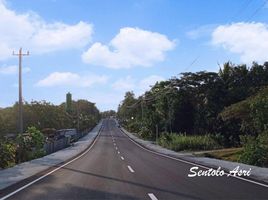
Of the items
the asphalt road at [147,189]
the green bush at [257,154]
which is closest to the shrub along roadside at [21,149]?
the asphalt road at [147,189]

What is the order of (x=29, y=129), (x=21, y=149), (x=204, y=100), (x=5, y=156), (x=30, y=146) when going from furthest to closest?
(x=204, y=100), (x=29, y=129), (x=30, y=146), (x=21, y=149), (x=5, y=156)

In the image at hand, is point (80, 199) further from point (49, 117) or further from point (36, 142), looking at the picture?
point (49, 117)

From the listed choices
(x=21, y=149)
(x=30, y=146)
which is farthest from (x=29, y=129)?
(x=21, y=149)

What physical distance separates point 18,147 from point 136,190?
22973mm

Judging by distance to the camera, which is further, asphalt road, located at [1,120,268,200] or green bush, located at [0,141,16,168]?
green bush, located at [0,141,16,168]

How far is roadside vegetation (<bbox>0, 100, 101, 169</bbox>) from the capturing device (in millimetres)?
30039

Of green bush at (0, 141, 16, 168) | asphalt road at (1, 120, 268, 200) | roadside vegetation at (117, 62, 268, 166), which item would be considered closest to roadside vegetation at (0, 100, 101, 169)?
green bush at (0, 141, 16, 168)

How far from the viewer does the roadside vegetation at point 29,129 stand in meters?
30.0

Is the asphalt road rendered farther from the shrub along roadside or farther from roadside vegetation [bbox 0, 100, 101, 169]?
roadside vegetation [bbox 0, 100, 101, 169]

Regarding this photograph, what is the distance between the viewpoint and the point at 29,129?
42.8 m

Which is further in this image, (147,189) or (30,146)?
(30,146)

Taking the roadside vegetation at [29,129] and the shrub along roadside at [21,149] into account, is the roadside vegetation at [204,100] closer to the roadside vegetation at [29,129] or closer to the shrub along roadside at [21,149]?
the roadside vegetation at [29,129]

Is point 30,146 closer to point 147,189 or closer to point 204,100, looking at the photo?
point 147,189

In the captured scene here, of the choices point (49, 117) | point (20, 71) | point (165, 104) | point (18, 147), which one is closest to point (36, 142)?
point (18, 147)
